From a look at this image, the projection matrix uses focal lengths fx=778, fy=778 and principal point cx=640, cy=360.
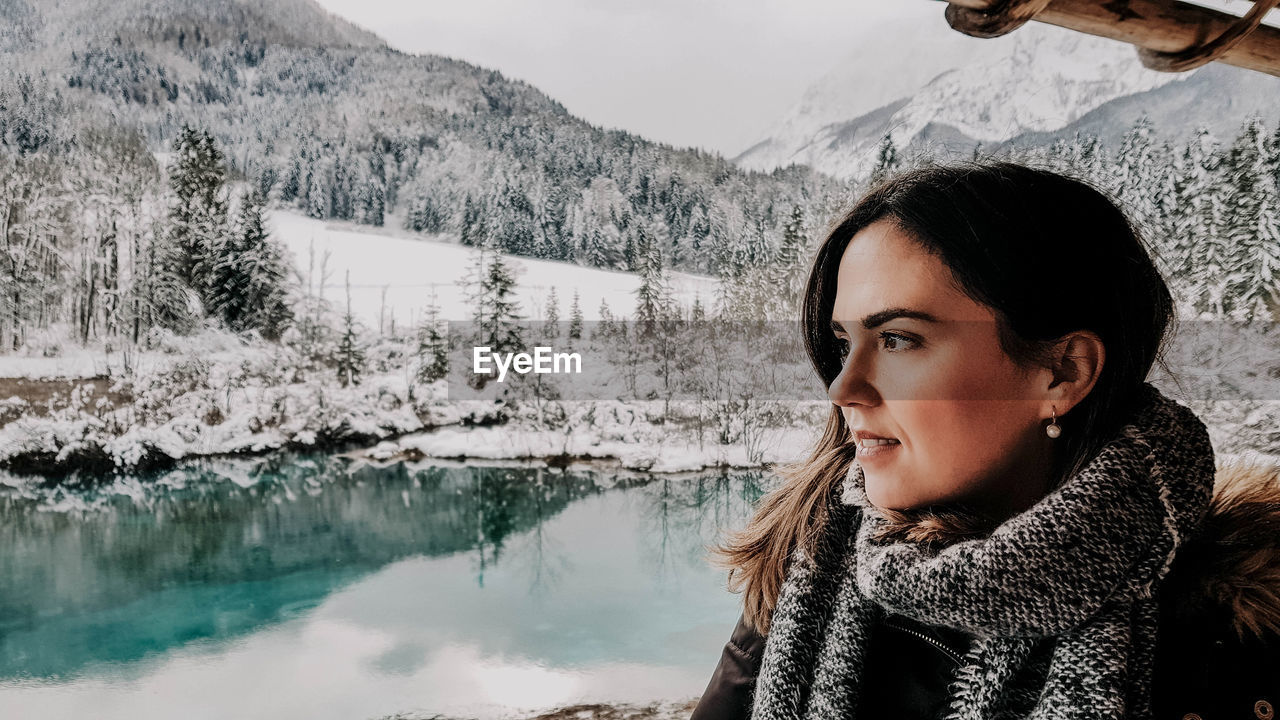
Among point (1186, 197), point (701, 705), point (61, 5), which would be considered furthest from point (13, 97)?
point (1186, 197)

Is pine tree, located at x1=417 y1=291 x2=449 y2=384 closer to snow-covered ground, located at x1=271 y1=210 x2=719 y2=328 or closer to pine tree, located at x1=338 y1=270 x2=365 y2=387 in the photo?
snow-covered ground, located at x1=271 y1=210 x2=719 y2=328

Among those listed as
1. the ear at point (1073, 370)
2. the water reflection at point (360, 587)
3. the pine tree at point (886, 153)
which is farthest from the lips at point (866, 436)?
the pine tree at point (886, 153)

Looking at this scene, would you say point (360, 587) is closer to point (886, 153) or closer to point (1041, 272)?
point (886, 153)

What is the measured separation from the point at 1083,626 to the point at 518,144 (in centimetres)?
675

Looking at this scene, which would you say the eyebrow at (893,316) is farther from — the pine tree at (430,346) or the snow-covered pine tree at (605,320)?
the pine tree at (430,346)

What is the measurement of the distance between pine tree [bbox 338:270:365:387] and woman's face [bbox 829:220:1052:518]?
6065 mm

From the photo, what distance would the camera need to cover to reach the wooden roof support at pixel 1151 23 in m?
0.99

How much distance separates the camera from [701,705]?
0.69m

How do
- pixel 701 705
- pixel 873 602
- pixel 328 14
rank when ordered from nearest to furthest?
1. pixel 873 602
2. pixel 701 705
3. pixel 328 14

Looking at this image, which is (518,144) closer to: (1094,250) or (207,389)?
(207,389)

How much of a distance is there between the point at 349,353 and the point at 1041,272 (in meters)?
6.18

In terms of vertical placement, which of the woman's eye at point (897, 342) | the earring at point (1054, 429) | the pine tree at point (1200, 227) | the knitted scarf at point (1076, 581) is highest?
the pine tree at point (1200, 227)

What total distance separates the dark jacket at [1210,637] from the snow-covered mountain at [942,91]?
565 centimetres

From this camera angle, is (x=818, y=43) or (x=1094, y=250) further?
(x=818, y=43)
